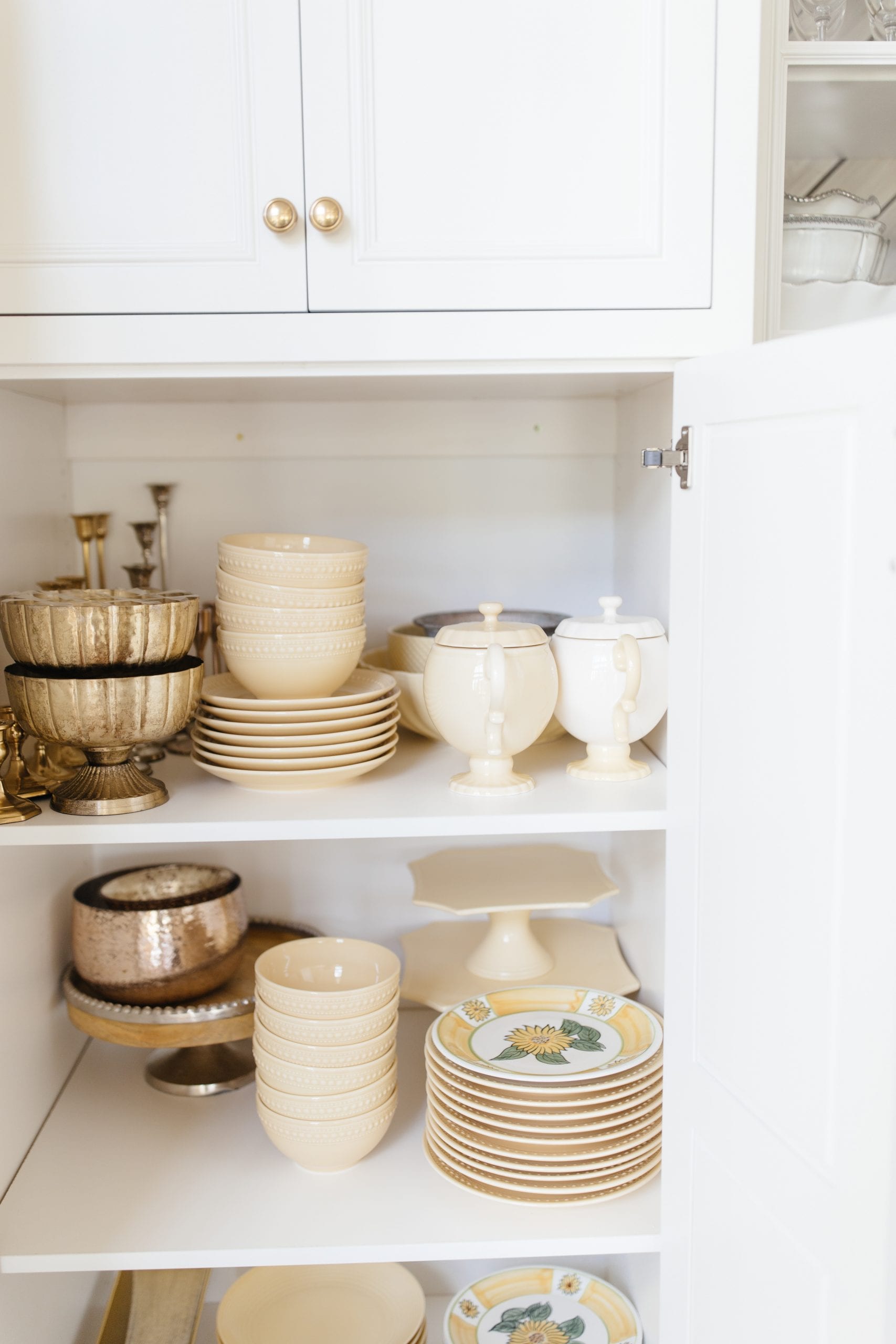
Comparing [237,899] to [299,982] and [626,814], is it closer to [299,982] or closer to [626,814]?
[299,982]

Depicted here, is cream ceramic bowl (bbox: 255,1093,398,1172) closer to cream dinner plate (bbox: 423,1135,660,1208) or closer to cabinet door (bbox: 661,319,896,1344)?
cream dinner plate (bbox: 423,1135,660,1208)

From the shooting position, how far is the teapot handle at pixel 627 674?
1045mm

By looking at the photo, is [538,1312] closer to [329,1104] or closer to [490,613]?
[329,1104]

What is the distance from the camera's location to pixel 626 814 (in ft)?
3.24

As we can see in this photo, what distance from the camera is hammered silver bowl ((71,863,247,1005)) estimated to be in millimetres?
1195

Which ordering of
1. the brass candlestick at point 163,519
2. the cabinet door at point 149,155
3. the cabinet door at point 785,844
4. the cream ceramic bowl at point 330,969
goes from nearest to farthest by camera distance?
the cabinet door at point 785,844 → the cabinet door at point 149,155 → the cream ceramic bowl at point 330,969 → the brass candlestick at point 163,519

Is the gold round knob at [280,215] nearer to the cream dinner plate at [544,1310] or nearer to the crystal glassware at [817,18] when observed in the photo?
the crystal glassware at [817,18]

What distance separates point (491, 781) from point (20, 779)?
0.45 m

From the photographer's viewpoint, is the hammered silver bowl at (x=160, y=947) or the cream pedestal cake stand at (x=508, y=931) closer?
the hammered silver bowl at (x=160, y=947)

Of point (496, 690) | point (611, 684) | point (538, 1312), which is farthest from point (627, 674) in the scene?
point (538, 1312)

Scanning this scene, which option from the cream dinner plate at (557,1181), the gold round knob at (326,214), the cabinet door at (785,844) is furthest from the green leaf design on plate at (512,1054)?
the gold round knob at (326,214)

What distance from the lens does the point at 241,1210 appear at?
3.58 feet

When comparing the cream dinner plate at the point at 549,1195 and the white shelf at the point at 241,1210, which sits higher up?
the cream dinner plate at the point at 549,1195

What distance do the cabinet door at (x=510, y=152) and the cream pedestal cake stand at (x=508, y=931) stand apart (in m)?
0.68
